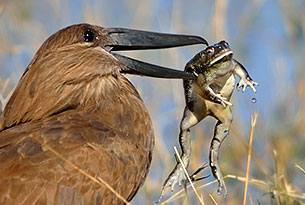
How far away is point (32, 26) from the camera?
25.0ft

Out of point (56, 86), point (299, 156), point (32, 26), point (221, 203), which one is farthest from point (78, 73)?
point (32, 26)

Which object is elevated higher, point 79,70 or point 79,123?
point 79,70

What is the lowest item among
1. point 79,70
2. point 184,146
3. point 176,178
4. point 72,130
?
point 176,178

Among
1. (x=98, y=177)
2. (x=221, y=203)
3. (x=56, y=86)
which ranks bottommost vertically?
(x=221, y=203)

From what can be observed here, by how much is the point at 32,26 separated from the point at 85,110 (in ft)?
8.87

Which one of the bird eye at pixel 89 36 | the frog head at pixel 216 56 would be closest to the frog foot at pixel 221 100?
the frog head at pixel 216 56

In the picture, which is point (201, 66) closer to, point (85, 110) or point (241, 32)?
point (85, 110)

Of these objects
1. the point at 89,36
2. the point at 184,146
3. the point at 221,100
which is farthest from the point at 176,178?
the point at 89,36

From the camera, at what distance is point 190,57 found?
7766 millimetres

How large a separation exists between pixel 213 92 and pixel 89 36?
880mm

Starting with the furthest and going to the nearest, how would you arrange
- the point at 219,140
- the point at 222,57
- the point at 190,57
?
1. the point at 190,57
2. the point at 219,140
3. the point at 222,57

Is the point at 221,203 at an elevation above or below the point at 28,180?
below

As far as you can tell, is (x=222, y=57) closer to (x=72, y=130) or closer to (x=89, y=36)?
(x=72, y=130)

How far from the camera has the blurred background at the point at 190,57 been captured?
6.63m
